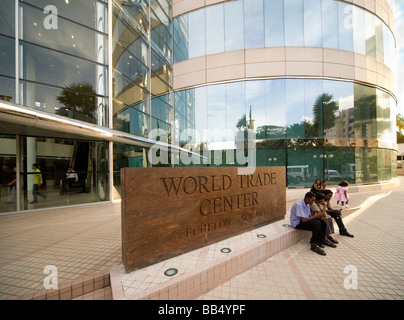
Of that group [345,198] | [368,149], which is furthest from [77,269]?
[368,149]

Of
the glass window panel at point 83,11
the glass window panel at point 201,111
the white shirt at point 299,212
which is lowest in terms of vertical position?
the white shirt at point 299,212

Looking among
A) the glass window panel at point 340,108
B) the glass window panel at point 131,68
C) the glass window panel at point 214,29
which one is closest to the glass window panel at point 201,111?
the glass window panel at point 214,29

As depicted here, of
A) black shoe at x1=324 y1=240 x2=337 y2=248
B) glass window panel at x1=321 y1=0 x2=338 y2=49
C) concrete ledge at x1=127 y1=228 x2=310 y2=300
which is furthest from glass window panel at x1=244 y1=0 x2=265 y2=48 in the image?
concrete ledge at x1=127 y1=228 x2=310 y2=300

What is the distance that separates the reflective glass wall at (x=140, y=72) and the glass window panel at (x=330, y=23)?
40.5 ft

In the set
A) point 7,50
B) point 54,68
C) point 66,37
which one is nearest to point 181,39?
point 66,37

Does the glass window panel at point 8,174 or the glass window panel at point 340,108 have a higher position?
the glass window panel at point 340,108

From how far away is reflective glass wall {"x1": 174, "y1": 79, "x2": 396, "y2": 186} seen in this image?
13266 mm

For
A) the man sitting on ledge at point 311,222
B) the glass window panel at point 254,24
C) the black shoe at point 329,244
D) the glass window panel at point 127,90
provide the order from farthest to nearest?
the glass window panel at point 254,24
the glass window panel at point 127,90
the black shoe at point 329,244
the man sitting on ledge at point 311,222

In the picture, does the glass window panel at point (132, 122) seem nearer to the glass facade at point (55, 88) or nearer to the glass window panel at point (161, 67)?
the glass facade at point (55, 88)

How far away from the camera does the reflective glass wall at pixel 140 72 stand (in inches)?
390

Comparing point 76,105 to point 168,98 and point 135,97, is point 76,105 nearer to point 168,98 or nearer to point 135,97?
point 135,97

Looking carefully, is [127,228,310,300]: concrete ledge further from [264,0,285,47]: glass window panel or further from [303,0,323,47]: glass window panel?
[303,0,323,47]: glass window panel

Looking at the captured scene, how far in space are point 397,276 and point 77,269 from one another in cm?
618

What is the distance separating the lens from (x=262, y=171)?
5250 mm
